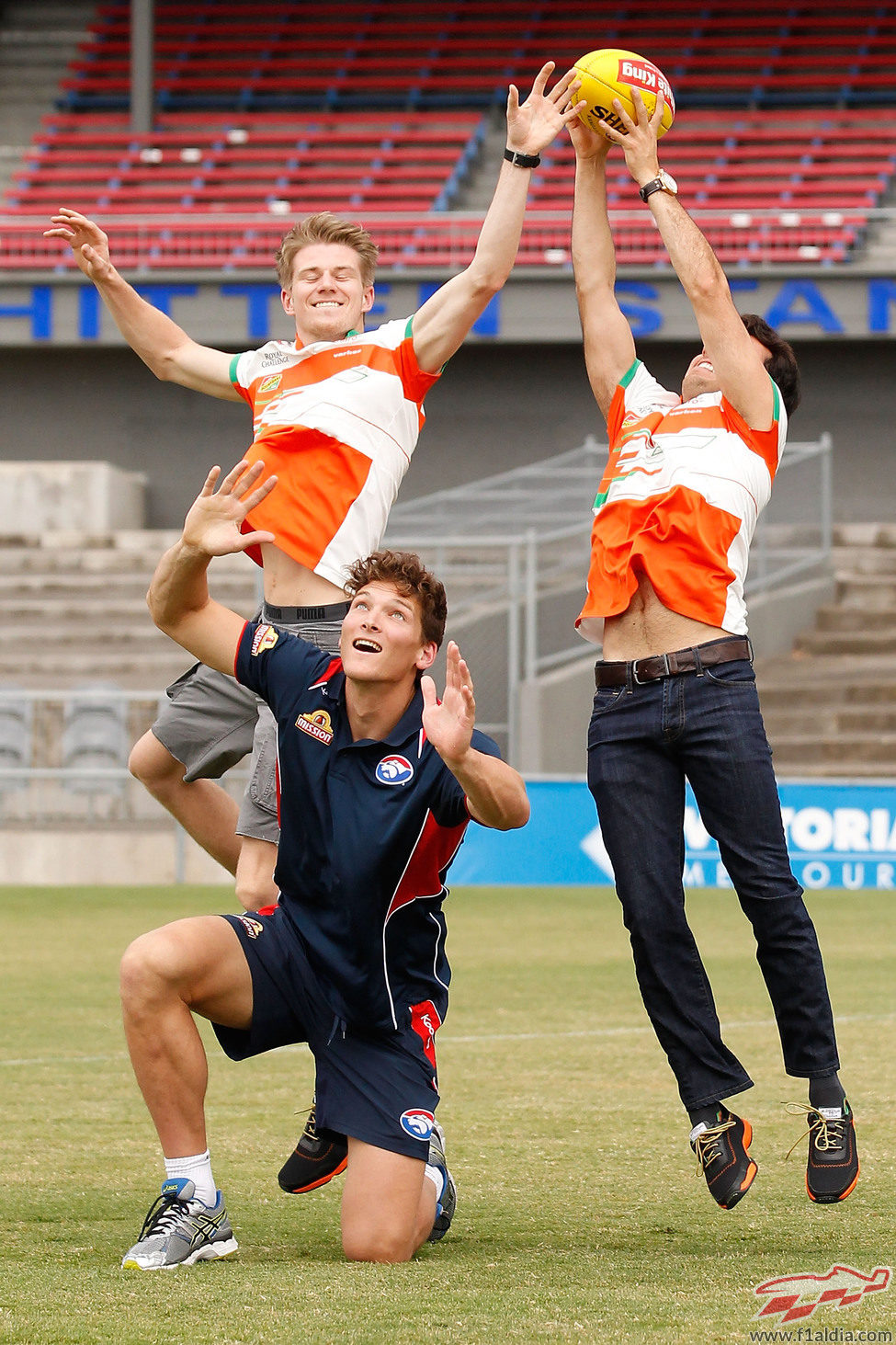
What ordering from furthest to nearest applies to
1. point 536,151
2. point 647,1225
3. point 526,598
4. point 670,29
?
1. point 670,29
2. point 526,598
3. point 536,151
4. point 647,1225

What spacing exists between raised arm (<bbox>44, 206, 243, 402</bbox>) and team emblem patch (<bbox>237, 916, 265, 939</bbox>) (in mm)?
1685

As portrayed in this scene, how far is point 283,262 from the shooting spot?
5.04 m

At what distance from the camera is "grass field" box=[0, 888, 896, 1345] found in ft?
10.8

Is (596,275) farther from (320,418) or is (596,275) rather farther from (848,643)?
(848,643)

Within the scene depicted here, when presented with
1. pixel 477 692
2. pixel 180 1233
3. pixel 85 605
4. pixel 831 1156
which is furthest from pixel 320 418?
pixel 85 605

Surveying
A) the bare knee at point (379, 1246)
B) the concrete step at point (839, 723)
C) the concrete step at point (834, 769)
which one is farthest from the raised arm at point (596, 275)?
the concrete step at point (839, 723)

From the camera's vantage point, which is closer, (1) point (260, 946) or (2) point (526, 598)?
(1) point (260, 946)

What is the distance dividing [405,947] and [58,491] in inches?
709

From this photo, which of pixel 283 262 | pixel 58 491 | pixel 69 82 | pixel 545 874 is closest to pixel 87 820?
pixel 545 874

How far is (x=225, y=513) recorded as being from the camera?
414 centimetres

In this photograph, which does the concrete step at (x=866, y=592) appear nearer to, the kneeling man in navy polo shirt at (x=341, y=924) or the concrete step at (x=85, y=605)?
the concrete step at (x=85, y=605)

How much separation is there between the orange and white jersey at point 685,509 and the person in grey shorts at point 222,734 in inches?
39.9

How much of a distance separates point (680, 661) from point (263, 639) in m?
A: 1.01

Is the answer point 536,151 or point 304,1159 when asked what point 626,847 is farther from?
point 536,151
